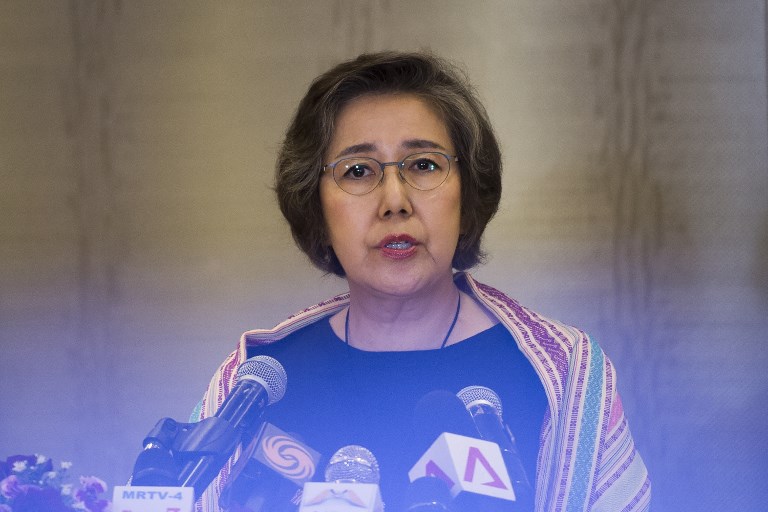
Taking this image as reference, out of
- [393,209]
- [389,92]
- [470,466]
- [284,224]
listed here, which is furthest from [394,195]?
[284,224]

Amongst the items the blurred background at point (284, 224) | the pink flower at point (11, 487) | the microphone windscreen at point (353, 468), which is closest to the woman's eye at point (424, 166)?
the microphone windscreen at point (353, 468)

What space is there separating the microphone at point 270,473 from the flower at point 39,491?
8.1 inches

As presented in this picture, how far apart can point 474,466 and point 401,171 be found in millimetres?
689

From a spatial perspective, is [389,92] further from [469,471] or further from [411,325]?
[469,471]

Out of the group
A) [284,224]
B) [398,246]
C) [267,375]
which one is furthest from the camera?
[284,224]

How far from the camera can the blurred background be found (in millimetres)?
2248

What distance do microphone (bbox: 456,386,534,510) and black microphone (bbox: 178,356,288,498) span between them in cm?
30

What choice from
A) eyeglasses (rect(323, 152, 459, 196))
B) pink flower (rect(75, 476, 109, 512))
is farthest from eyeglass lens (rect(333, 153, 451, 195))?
pink flower (rect(75, 476, 109, 512))

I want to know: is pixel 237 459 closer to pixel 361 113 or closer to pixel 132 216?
pixel 361 113

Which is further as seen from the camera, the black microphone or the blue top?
the blue top

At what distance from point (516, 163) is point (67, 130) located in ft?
4.02

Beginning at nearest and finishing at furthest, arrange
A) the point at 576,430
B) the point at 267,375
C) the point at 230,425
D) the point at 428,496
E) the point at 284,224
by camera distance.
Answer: the point at 428,496 → the point at 230,425 → the point at 267,375 → the point at 576,430 → the point at 284,224

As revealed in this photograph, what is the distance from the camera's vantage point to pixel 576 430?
58.1 inches

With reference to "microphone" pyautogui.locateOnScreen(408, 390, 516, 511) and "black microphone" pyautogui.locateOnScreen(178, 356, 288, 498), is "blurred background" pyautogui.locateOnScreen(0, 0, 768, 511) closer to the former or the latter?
"black microphone" pyautogui.locateOnScreen(178, 356, 288, 498)
